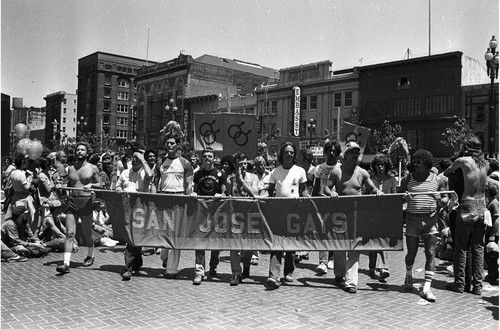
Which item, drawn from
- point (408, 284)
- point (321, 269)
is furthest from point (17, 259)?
point (408, 284)

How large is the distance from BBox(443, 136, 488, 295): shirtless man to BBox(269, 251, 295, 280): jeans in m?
2.38

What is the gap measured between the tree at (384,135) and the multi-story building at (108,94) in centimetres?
6281

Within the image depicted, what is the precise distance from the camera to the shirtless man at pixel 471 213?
22.3 feet

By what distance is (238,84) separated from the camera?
7288 cm

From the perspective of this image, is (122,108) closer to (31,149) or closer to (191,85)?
(191,85)

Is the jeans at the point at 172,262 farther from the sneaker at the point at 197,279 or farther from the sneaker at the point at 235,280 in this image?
the sneaker at the point at 235,280

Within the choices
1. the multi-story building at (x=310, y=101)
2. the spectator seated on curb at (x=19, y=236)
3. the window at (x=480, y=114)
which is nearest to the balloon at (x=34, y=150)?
the spectator seated on curb at (x=19, y=236)

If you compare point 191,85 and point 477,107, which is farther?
point 191,85

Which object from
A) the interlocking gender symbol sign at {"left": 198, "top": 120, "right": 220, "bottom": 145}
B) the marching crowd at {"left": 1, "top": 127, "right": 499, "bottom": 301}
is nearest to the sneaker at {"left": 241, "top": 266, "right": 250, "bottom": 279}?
the marching crowd at {"left": 1, "top": 127, "right": 499, "bottom": 301}

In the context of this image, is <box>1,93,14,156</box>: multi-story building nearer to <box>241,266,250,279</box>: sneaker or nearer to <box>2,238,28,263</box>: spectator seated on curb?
<box>2,238,28,263</box>: spectator seated on curb

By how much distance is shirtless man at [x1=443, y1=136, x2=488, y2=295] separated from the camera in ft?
22.3

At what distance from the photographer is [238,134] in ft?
34.0

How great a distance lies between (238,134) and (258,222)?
3.36 metres

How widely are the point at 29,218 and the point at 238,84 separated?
6505 cm
